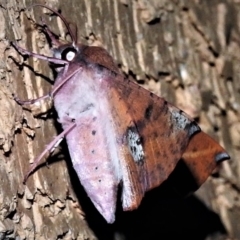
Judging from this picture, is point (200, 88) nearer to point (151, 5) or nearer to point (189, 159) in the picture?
point (151, 5)

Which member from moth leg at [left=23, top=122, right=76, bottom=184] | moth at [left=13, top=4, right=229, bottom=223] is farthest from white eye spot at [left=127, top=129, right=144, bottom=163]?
moth leg at [left=23, top=122, right=76, bottom=184]

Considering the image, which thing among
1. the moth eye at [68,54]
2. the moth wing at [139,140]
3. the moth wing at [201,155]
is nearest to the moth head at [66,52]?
the moth eye at [68,54]

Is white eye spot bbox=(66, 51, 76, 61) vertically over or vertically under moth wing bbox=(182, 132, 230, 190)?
over

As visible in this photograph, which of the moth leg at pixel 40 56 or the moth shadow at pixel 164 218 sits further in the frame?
the moth shadow at pixel 164 218

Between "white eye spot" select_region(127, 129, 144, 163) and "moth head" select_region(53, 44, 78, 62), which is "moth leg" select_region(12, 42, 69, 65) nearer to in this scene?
"moth head" select_region(53, 44, 78, 62)

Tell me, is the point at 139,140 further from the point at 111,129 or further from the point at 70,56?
the point at 70,56

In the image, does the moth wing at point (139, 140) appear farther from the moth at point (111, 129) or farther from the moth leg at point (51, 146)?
the moth leg at point (51, 146)

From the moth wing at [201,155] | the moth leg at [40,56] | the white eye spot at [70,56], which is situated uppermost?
the moth leg at [40,56]
